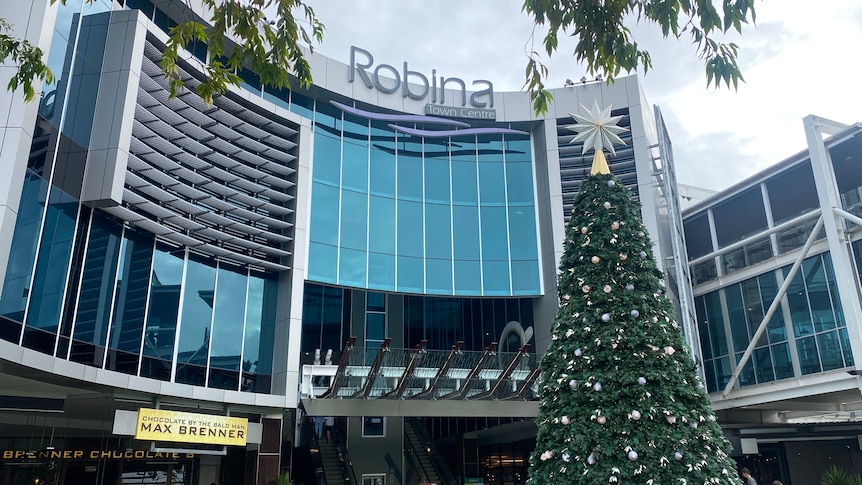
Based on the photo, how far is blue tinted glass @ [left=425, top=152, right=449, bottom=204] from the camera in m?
25.2

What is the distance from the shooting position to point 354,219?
23297 millimetres

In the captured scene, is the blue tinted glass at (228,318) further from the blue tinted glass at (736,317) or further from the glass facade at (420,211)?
the blue tinted glass at (736,317)

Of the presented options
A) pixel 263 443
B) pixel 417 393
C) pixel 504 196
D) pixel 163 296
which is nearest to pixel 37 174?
pixel 163 296

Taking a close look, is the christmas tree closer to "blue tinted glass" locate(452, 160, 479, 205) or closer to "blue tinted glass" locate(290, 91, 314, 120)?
"blue tinted glass" locate(452, 160, 479, 205)

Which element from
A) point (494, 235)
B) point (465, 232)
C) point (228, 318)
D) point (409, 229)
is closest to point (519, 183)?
point (494, 235)

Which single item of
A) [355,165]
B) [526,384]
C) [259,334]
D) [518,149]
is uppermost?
[518,149]

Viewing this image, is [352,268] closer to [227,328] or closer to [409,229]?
[409,229]

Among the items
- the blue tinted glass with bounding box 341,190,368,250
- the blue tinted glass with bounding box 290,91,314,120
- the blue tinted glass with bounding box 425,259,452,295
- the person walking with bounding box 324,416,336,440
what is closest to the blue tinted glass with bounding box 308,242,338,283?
the blue tinted glass with bounding box 341,190,368,250

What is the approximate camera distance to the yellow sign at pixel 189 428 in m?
15.5

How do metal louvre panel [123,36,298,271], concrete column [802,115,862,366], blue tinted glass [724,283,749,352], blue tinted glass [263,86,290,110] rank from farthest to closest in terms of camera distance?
blue tinted glass [724,283,749,352]
blue tinted glass [263,86,290,110]
concrete column [802,115,862,366]
metal louvre panel [123,36,298,271]

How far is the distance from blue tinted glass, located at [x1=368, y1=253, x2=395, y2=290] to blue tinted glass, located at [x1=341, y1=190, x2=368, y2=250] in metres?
0.65

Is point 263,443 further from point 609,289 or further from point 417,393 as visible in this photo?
point 609,289

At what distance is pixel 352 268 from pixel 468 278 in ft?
15.2

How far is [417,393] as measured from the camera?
1880 cm
